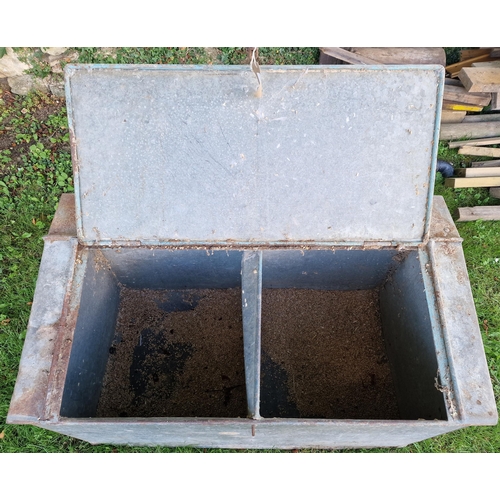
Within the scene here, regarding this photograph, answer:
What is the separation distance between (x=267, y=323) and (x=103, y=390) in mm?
1252

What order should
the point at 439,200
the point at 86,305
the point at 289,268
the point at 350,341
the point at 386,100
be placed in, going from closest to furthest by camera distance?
the point at 386,100 < the point at 86,305 < the point at 439,200 < the point at 289,268 < the point at 350,341

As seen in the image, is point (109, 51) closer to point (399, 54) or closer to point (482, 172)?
point (399, 54)

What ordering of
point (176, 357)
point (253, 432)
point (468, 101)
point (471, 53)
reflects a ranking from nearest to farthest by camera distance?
point (253, 432) → point (176, 357) → point (468, 101) → point (471, 53)

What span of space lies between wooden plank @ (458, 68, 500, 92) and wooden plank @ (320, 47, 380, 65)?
820 millimetres

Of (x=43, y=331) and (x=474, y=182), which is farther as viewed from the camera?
(x=474, y=182)

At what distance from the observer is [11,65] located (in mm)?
4266

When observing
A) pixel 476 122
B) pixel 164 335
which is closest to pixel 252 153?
pixel 164 335

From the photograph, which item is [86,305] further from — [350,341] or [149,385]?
[350,341]

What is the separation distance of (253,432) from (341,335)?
129 cm

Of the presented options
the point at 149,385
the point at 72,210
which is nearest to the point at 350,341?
the point at 149,385

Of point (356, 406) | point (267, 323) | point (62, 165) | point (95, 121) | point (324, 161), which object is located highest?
point (62, 165)

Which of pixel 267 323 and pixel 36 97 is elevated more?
pixel 36 97

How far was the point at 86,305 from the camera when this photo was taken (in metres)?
2.52

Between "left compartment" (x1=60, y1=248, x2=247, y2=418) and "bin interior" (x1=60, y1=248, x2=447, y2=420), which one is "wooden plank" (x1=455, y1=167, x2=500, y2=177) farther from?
"left compartment" (x1=60, y1=248, x2=247, y2=418)
